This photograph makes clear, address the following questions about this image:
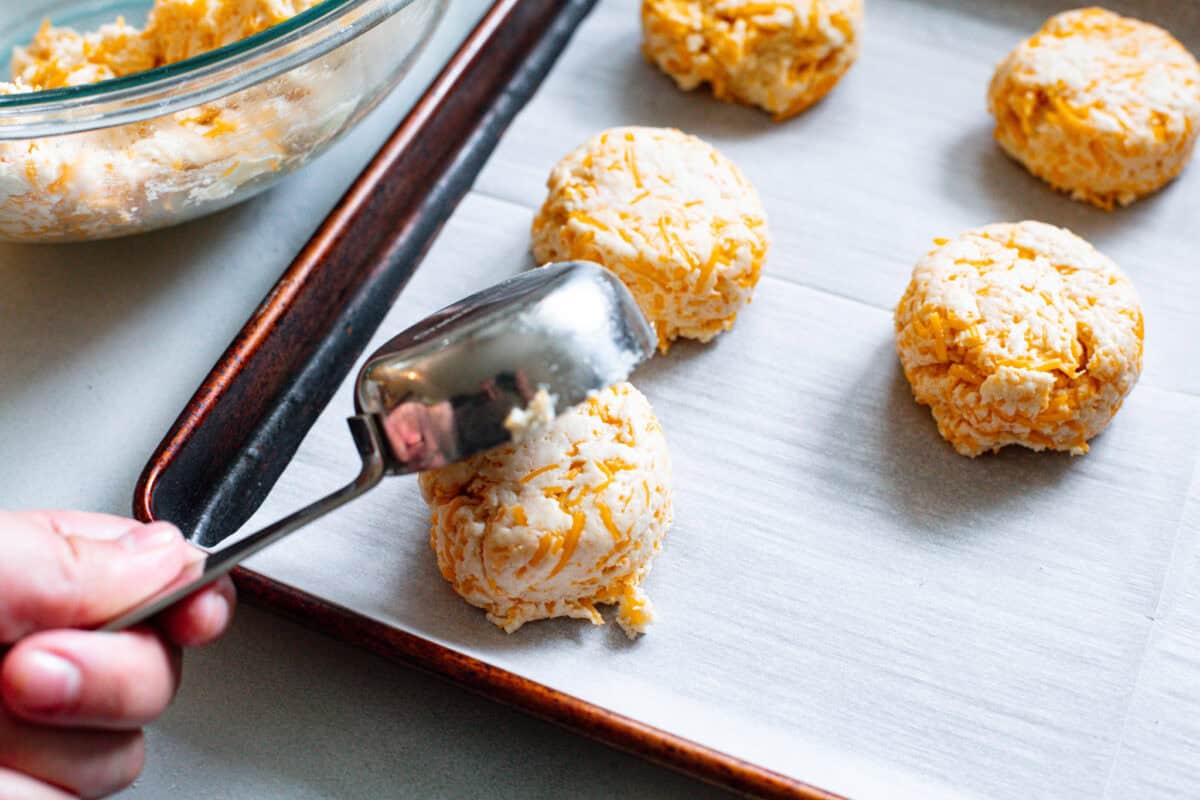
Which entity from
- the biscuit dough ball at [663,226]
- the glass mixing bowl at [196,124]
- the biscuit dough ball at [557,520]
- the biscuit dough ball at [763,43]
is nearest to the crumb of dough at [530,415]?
the biscuit dough ball at [557,520]

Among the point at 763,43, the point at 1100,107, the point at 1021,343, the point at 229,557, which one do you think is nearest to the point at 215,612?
the point at 229,557

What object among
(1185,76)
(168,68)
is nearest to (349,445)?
(168,68)

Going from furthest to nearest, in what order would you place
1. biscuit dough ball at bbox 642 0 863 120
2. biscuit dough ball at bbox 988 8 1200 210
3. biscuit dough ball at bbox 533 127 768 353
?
biscuit dough ball at bbox 642 0 863 120, biscuit dough ball at bbox 988 8 1200 210, biscuit dough ball at bbox 533 127 768 353

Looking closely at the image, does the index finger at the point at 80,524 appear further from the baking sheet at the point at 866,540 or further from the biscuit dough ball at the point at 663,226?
the biscuit dough ball at the point at 663,226

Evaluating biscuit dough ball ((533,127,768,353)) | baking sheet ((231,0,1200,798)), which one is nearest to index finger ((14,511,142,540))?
baking sheet ((231,0,1200,798))

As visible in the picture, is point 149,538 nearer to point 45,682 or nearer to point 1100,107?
point 45,682

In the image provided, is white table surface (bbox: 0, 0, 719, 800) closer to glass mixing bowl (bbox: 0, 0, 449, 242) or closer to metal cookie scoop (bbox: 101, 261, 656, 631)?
glass mixing bowl (bbox: 0, 0, 449, 242)

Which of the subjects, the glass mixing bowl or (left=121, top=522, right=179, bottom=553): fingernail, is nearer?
(left=121, top=522, right=179, bottom=553): fingernail
